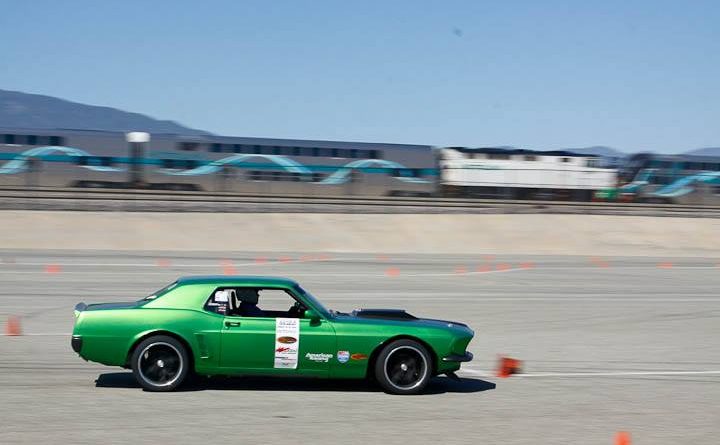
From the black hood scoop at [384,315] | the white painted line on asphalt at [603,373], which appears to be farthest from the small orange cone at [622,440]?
the white painted line on asphalt at [603,373]

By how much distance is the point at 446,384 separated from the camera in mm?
10602

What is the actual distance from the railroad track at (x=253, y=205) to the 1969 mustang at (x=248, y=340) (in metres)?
27.5

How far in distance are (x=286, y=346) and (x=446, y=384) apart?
2.10 m

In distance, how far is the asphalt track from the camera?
8102 mm

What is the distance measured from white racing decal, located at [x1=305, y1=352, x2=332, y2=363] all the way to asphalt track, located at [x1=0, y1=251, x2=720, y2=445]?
14.9 inches

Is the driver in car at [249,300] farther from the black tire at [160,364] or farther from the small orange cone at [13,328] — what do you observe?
the small orange cone at [13,328]

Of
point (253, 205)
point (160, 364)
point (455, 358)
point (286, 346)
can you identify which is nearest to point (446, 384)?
point (455, 358)

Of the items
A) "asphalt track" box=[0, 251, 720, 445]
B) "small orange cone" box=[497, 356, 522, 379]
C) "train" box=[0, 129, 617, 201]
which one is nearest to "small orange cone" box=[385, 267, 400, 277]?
"asphalt track" box=[0, 251, 720, 445]

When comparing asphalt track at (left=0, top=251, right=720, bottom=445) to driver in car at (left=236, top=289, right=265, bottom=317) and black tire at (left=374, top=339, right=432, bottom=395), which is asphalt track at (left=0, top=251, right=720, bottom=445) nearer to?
black tire at (left=374, top=339, right=432, bottom=395)

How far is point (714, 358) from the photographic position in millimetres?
13180

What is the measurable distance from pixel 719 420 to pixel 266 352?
4.47 m

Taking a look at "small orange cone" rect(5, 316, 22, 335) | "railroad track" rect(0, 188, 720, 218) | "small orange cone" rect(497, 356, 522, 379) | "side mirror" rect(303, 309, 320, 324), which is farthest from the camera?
"railroad track" rect(0, 188, 720, 218)

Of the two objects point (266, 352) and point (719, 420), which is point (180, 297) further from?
point (719, 420)

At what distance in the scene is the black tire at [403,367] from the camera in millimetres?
9672
